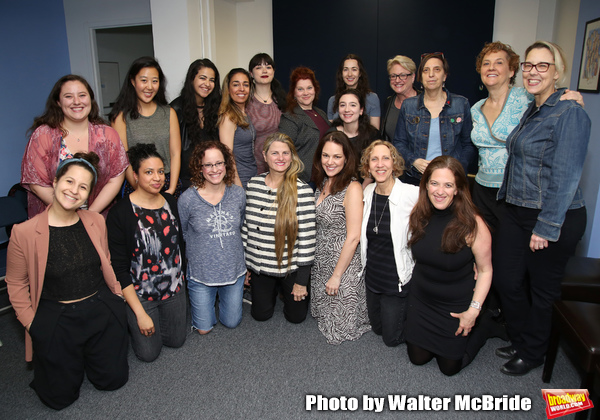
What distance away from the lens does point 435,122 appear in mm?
2939

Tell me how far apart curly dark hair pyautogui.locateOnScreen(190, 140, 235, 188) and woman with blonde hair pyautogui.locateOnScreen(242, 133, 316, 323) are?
18 cm

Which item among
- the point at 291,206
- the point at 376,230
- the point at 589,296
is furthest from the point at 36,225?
the point at 589,296

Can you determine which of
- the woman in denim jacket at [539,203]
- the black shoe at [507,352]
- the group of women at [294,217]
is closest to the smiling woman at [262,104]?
the group of women at [294,217]

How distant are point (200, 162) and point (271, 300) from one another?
3.64 feet

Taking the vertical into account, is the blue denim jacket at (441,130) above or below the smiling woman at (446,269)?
above

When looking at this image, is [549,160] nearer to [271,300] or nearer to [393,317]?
[393,317]

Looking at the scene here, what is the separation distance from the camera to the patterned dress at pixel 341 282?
2840mm

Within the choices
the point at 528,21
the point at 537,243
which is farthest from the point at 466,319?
the point at 528,21

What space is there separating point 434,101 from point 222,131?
1515 millimetres

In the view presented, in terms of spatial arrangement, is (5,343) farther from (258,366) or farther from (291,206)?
(291,206)

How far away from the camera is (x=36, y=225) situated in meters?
2.20

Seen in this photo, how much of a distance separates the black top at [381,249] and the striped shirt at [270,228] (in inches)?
15.3

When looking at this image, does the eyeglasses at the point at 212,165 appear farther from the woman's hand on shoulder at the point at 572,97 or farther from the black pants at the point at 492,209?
the woman's hand on shoulder at the point at 572,97

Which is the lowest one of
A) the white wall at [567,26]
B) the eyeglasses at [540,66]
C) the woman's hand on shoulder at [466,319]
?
the woman's hand on shoulder at [466,319]
